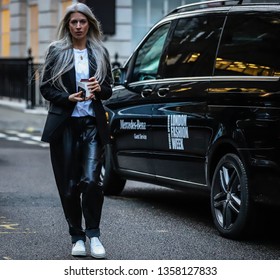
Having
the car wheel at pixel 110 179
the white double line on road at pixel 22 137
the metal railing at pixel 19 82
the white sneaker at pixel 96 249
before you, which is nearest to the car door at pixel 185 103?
the car wheel at pixel 110 179

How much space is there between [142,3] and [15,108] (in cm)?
488

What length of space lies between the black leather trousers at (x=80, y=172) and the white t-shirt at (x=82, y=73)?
0.04 metres

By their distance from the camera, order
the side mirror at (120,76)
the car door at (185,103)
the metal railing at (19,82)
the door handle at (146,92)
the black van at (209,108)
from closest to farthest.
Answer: the black van at (209,108) → the car door at (185,103) → the door handle at (146,92) → the side mirror at (120,76) → the metal railing at (19,82)

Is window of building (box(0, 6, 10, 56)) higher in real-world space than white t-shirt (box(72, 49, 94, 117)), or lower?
lower

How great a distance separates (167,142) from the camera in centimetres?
934

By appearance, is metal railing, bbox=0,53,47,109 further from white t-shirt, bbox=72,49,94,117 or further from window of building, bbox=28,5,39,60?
white t-shirt, bbox=72,49,94,117

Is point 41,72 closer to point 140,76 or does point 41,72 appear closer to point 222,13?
point 222,13

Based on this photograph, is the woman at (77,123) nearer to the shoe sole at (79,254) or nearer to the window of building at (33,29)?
the shoe sole at (79,254)

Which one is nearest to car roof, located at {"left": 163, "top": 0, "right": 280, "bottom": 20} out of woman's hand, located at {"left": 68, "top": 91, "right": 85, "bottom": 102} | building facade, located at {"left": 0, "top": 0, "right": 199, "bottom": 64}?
woman's hand, located at {"left": 68, "top": 91, "right": 85, "bottom": 102}

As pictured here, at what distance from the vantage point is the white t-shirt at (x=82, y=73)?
744 centimetres

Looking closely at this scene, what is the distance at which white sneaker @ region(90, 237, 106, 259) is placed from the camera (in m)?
7.29

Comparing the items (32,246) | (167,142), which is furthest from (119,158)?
(32,246)

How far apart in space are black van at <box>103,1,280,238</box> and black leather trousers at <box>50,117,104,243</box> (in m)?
1.18

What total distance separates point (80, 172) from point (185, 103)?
5.60 feet
